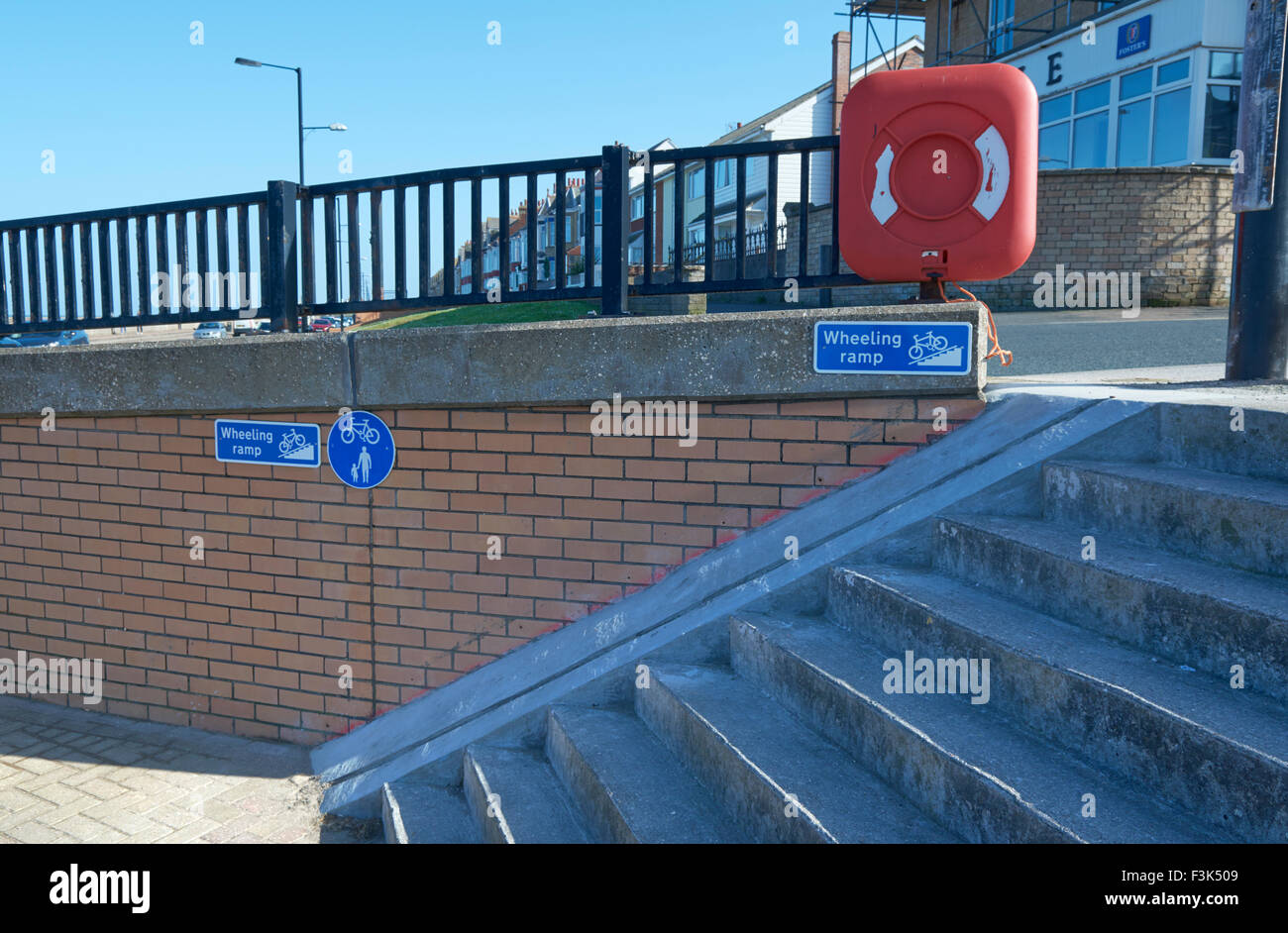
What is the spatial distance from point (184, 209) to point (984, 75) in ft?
12.3

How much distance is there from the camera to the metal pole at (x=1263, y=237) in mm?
3932

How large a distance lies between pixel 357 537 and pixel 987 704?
286 cm

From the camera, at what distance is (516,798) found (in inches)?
131

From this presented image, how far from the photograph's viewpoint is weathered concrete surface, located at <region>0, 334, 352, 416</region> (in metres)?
4.39

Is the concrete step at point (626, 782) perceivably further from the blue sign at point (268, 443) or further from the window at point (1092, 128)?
the window at point (1092, 128)

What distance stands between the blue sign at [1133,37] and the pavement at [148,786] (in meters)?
18.8

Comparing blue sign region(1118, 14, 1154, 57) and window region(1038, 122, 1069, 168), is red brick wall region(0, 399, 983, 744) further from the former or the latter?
window region(1038, 122, 1069, 168)

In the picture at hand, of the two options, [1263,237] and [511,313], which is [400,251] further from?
[511,313]

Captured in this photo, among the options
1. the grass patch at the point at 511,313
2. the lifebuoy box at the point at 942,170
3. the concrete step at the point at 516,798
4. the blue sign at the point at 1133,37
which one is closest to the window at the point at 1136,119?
the blue sign at the point at 1133,37

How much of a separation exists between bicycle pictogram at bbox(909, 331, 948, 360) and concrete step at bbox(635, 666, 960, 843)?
4.54 feet

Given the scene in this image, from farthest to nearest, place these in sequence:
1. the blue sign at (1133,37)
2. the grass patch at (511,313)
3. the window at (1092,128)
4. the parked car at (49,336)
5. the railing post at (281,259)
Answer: the window at (1092,128) < the blue sign at (1133,37) < the grass patch at (511,313) < the parked car at (49,336) < the railing post at (281,259)
